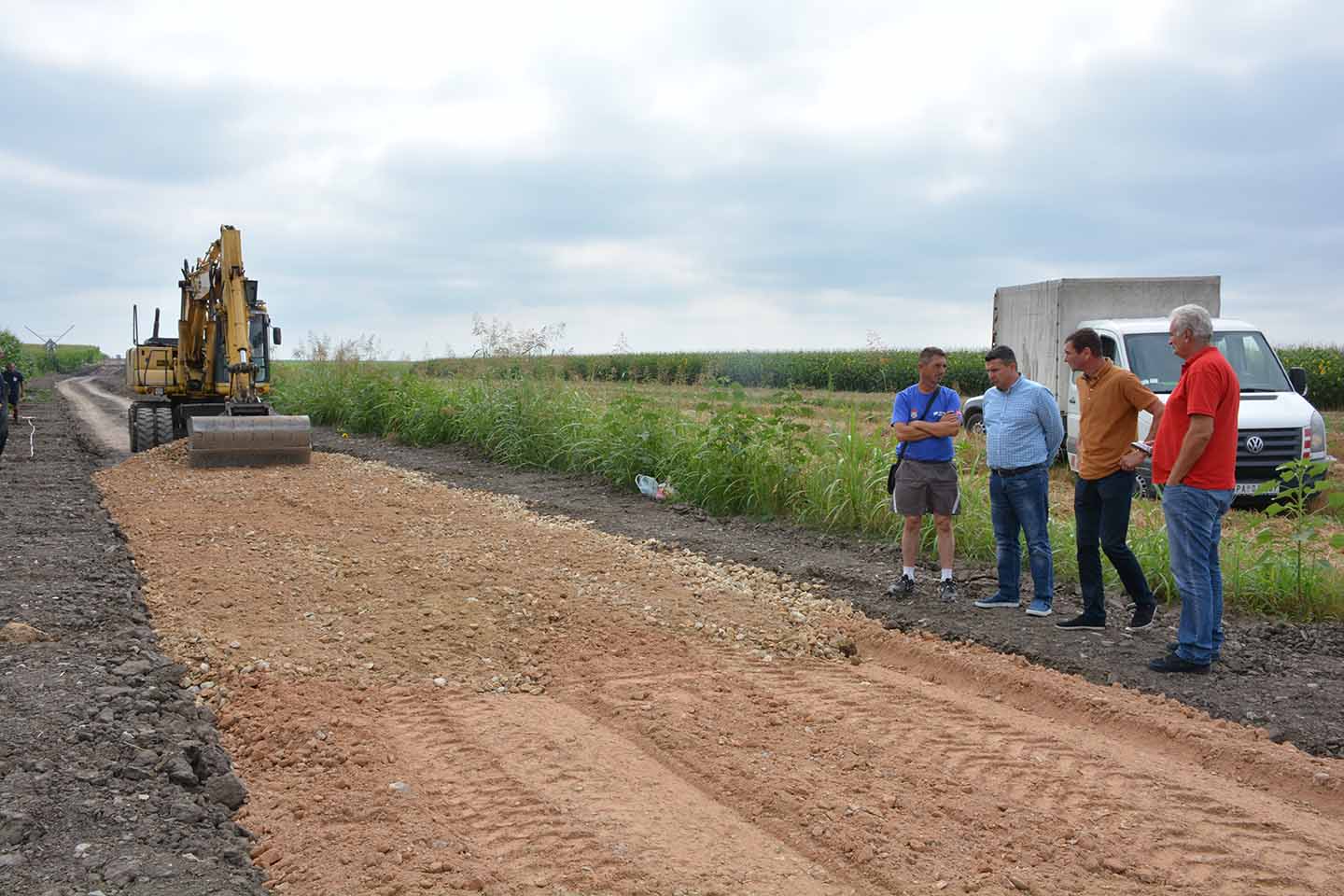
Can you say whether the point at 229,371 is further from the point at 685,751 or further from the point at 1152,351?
the point at 685,751

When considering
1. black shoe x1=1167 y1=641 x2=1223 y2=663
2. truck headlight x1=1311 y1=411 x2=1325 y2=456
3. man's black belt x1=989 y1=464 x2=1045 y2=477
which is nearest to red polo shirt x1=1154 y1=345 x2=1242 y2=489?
black shoe x1=1167 y1=641 x2=1223 y2=663

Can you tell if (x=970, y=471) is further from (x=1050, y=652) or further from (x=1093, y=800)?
(x=1093, y=800)

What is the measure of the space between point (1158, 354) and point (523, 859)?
1133 cm

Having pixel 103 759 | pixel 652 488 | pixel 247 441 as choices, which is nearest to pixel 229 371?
pixel 247 441

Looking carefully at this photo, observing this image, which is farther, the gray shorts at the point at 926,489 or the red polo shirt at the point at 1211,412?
the gray shorts at the point at 926,489

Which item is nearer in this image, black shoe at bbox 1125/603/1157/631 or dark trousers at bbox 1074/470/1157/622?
dark trousers at bbox 1074/470/1157/622

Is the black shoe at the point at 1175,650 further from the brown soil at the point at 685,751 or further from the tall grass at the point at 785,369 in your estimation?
the tall grass at the point at 785,369

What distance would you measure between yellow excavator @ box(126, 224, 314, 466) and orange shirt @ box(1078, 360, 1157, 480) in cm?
1178

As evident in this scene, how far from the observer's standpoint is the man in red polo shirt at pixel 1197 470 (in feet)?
17.8

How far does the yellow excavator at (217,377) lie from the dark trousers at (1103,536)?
11.7 m

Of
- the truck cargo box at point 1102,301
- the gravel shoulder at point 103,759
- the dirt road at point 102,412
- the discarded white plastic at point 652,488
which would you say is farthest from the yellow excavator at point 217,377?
the truck cargo box at point 1102,301

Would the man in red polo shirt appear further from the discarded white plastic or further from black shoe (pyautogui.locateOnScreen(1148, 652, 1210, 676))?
the discarded white plastic

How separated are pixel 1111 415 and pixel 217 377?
15.2 metres

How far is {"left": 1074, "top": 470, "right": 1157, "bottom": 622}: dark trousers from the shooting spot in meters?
6.23
